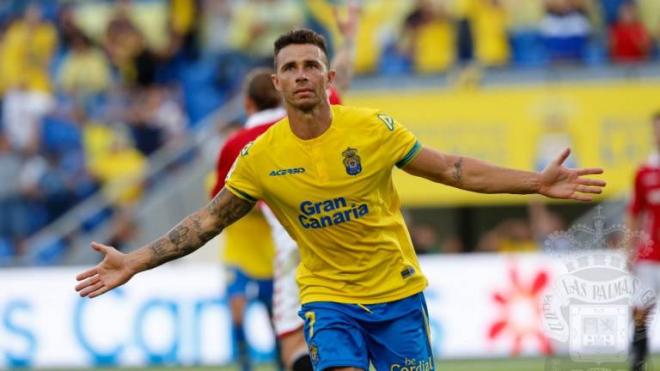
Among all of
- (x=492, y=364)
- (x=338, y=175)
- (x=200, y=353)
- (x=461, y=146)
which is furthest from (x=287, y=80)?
(x=461, y=146)

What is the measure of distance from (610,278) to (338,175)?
4.86 feet

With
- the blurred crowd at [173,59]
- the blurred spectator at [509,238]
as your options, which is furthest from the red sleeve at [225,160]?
the blurred crowd at [173,59]

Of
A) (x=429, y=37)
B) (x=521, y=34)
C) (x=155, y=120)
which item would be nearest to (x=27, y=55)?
(x=155, y=120)

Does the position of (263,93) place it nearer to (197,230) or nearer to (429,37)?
(197,230)

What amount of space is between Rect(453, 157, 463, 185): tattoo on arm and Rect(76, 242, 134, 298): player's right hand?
68.4 inches

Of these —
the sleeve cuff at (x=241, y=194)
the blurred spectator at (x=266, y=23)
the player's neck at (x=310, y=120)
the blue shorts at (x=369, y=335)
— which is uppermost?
the blurred spectator at (x=266, y=23)

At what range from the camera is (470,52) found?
1998 centimetres

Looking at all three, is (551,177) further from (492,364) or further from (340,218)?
(492,364)

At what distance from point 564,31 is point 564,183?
12673 millimetres

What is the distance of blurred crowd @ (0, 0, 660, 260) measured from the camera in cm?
2006

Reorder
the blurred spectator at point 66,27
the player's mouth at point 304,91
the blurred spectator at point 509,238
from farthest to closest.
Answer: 1. the blurred spectator at point 66,27
2. the blurred spectator at point 509,238
3. the player's mouth at point 304,91

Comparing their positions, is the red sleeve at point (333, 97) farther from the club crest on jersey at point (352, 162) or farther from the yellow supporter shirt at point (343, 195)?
the club crest on jersey at point (352, 162)

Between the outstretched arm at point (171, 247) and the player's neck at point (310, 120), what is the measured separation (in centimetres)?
48

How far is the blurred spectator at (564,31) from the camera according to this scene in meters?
19.7
